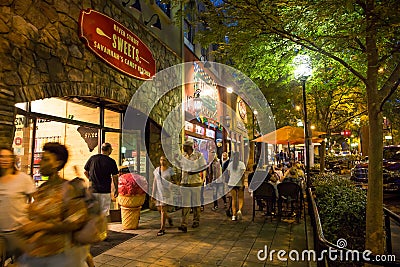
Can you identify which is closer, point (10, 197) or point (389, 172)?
point (10, 197)

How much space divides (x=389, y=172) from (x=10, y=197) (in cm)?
1219

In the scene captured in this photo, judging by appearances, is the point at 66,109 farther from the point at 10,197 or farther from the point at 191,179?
the point at 10,197

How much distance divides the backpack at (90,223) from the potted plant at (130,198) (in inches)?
169

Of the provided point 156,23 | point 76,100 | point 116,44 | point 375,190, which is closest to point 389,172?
point 375,190

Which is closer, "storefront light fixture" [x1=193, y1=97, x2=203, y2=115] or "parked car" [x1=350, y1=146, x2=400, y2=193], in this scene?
"parked car" [x1=350, y1=146, x2=400, y2=193]

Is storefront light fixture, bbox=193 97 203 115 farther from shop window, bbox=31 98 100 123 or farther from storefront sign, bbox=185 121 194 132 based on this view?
shop window, bbox=31 98 100 123

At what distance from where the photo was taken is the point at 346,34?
4426 mm

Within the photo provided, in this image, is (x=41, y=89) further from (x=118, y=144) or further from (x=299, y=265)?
(x=299, y=265)

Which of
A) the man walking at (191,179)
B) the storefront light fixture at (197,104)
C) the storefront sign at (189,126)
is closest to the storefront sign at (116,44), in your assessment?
the man walking at (191,179)

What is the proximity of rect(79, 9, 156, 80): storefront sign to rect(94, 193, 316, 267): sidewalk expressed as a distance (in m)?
3.98

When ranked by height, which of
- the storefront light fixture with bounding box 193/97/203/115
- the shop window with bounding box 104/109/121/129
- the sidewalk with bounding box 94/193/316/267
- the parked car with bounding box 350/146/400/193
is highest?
the storefront light fixture with bounding box 193/97/203/115

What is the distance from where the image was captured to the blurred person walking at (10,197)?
294 cm

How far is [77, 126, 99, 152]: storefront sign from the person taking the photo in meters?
7.21

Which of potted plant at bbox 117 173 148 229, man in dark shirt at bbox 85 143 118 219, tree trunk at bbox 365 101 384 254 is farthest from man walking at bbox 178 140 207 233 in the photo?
tree trunk at bbox 365 101 384 254
